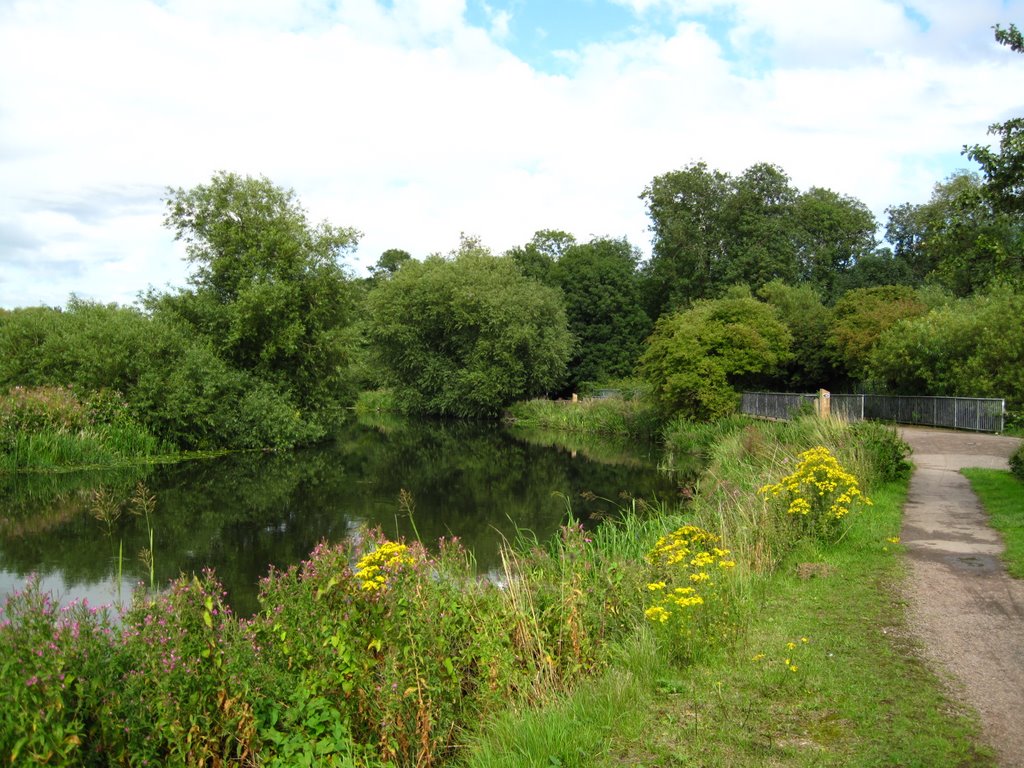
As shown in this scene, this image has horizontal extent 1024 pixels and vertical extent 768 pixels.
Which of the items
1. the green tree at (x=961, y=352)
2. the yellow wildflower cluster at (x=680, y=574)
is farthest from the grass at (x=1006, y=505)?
the green tree at (x=961, y=352)

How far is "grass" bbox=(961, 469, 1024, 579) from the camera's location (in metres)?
8.83

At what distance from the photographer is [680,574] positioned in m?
7.06

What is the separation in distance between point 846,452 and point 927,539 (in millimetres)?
4568

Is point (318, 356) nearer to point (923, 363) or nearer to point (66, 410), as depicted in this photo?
point (66, 410)

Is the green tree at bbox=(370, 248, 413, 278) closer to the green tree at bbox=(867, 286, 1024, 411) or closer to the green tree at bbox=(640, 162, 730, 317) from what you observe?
the green tree at bbox=(640, 162, 730, 317)

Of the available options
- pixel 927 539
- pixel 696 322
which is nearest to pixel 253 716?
pixel 927 539

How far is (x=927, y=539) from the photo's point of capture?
10.0 m

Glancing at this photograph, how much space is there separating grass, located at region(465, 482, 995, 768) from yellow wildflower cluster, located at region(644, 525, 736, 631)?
380 millimetres

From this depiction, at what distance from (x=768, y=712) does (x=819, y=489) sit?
5.44 meters

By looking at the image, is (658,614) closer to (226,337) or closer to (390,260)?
(226,337)

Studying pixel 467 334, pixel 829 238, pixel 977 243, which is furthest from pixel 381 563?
pixel 829 238

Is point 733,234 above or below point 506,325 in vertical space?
above

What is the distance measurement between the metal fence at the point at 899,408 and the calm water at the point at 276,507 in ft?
15.8

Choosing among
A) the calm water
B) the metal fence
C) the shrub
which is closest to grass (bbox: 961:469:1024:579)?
the shrub
